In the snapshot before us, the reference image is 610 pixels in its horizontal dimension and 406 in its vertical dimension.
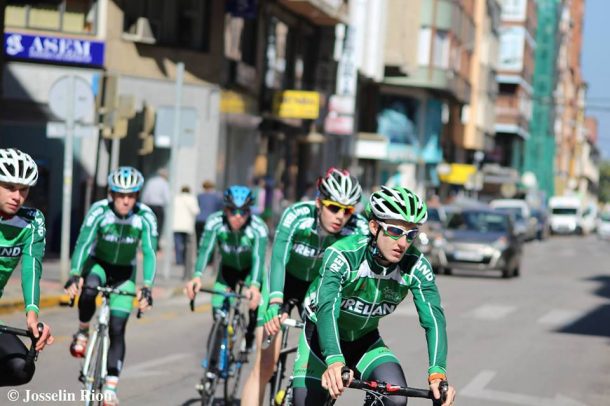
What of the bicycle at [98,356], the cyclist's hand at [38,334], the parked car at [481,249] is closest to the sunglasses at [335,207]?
the bicycle at [98,356]

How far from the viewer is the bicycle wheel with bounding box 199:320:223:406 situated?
10.2m

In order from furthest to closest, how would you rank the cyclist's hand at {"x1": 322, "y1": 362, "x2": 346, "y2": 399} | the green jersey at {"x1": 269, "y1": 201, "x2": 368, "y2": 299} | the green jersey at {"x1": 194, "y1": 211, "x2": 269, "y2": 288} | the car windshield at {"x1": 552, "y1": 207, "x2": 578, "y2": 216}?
the car windshield at {"x1": 552, "y1": 207, "x2": 578, "y2": 216}
the green jersey at {"x1": 194, "y1": 211, "x2": 269, "y2": 288}
the green jersey at {"x1": 269, "y1": 201, "x2": 368, "y2": 299}
the cyclist's hand at {"x1": 322, "y1": 362, "x2": 346, "y2": 399}

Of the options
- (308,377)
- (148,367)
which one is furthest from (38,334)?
(148,367)

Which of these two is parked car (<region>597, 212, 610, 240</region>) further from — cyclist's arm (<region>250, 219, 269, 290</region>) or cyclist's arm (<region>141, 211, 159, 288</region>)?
cyclist's arm (<region>141, 211, 159, 288</region>)

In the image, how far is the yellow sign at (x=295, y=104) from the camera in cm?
3872

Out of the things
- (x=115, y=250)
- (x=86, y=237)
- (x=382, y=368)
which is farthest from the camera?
(x=115, y=250)

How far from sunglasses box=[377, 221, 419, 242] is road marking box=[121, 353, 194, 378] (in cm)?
611

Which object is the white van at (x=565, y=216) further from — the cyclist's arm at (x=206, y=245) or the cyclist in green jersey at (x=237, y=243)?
the cyclist's arm at (x=206, y=245)

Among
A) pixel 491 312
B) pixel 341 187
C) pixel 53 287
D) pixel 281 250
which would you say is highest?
pixel 341 187

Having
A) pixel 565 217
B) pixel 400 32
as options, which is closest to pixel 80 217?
pixel 400 32

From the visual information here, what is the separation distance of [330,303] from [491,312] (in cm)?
1531

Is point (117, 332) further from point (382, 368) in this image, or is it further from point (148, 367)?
point (382, 368)

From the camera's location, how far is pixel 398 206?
643cm

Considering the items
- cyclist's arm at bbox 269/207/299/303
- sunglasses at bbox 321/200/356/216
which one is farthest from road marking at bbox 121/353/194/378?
sunglasses at bbox 321/200/356/216
